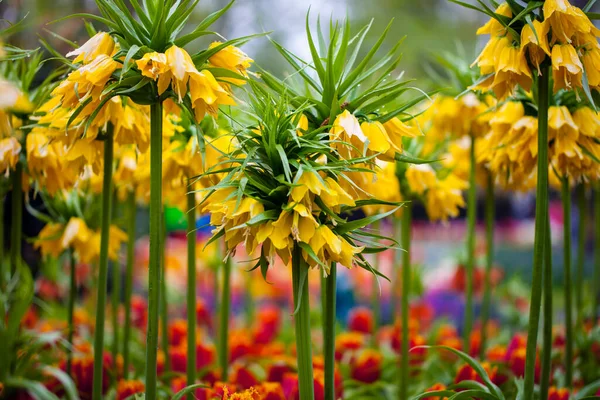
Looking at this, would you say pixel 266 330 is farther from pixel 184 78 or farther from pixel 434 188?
pixel 184 78

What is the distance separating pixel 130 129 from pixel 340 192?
25.3 inches

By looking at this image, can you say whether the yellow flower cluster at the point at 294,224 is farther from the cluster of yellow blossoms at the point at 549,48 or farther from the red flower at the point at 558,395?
the red flower at the point at 558,395

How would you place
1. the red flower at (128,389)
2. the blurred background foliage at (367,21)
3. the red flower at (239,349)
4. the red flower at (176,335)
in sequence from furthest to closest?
the blurred background foliage at (367,21) → the red flower at (176,335) → the red flower at (239,349) → the red flower at (128,389)

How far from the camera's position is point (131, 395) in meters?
1.77

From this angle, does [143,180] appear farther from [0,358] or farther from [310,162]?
[310,162]

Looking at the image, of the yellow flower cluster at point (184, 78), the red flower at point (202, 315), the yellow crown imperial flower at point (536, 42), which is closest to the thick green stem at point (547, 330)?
the yellow crown imperial flower at point (536, 42)

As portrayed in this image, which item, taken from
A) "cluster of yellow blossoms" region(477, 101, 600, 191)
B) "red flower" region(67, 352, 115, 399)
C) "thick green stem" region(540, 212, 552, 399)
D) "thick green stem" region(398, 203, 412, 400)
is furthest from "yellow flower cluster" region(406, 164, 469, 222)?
"red flower" region(67, 352, 115, 399)

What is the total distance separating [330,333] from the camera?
4.58 ft

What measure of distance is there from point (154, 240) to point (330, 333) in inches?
18.1

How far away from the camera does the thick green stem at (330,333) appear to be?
1387 mm

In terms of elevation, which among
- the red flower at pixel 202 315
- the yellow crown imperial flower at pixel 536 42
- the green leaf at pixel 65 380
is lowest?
the red flower at pixel 202 315

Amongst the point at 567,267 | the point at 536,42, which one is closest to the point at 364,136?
the point at 536,42

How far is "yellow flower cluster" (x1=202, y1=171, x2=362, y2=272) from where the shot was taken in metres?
1.13

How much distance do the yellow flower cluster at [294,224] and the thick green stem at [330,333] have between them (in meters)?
0.19
